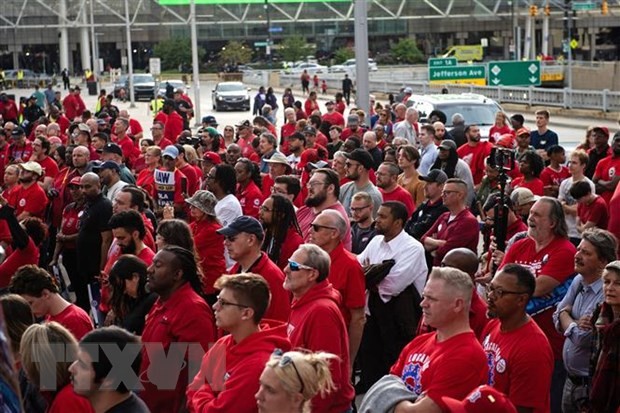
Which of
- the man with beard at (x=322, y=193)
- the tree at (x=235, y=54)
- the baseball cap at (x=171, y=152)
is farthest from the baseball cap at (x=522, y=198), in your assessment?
the tree at (x=235, y=54)

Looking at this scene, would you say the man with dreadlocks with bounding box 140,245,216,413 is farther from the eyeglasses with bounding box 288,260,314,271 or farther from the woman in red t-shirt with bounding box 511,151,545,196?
the woman in red t-shirt with bounding box 511,151,545,196

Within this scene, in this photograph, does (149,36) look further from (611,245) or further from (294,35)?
(611,245)

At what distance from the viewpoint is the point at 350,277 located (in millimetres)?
8203

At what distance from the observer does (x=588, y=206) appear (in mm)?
11477

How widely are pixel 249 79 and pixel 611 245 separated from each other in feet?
251

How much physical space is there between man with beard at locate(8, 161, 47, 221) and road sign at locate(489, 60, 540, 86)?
23.3 meters

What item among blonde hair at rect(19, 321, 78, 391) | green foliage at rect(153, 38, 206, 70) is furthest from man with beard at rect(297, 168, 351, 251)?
green foliage at rect(153, 38, 206, 70)

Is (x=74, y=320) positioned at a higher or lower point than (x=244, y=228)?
lower

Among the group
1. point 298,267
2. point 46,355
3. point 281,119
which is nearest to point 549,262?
point 298,267

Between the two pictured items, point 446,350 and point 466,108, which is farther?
point 466,108

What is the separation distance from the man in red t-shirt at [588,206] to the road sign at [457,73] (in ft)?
84.1

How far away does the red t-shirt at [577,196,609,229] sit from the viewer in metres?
11.3

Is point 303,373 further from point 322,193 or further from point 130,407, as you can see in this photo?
point 322,193

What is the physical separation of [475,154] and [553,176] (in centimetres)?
348
